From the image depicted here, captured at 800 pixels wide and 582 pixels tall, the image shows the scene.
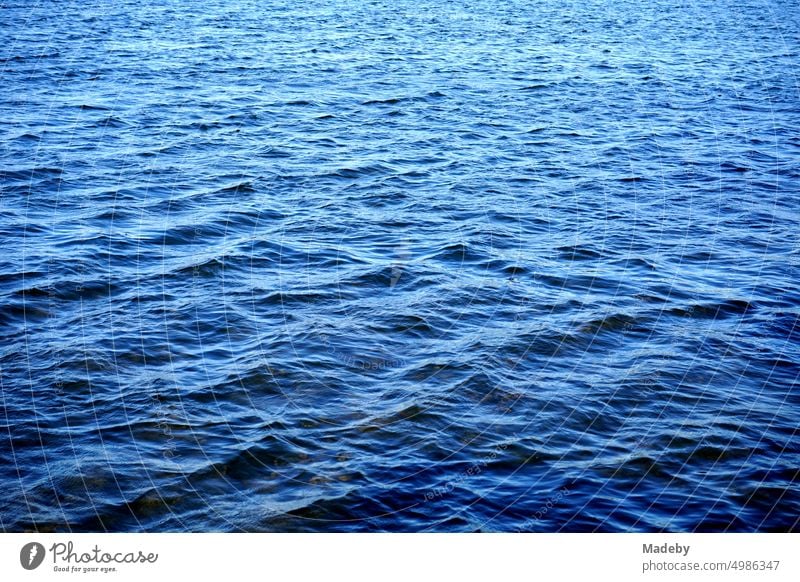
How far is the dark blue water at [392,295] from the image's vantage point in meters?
15.7

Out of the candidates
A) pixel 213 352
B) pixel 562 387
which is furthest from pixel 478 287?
pixel 213 352

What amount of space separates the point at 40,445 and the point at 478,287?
10.7 meters

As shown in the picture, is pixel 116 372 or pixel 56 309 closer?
pixel 116 372

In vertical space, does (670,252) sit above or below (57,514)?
below

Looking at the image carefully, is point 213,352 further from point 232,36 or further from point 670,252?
point 232,36

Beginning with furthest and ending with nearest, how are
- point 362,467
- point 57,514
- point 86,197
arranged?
point 86,197, point 362,467, point 57,514

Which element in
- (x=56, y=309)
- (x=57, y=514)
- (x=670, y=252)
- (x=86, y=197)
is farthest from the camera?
(x=86, y=197)

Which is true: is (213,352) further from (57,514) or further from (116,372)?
(57,514)

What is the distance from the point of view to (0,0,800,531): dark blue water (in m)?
15.7

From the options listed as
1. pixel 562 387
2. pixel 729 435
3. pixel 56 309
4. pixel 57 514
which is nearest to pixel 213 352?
pixel 56 309

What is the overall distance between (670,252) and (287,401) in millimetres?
12102

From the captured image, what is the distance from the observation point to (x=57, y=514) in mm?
14766

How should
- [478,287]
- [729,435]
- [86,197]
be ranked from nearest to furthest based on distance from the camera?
[729,435]
[478,287]
[86,197]

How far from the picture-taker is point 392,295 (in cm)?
2277
